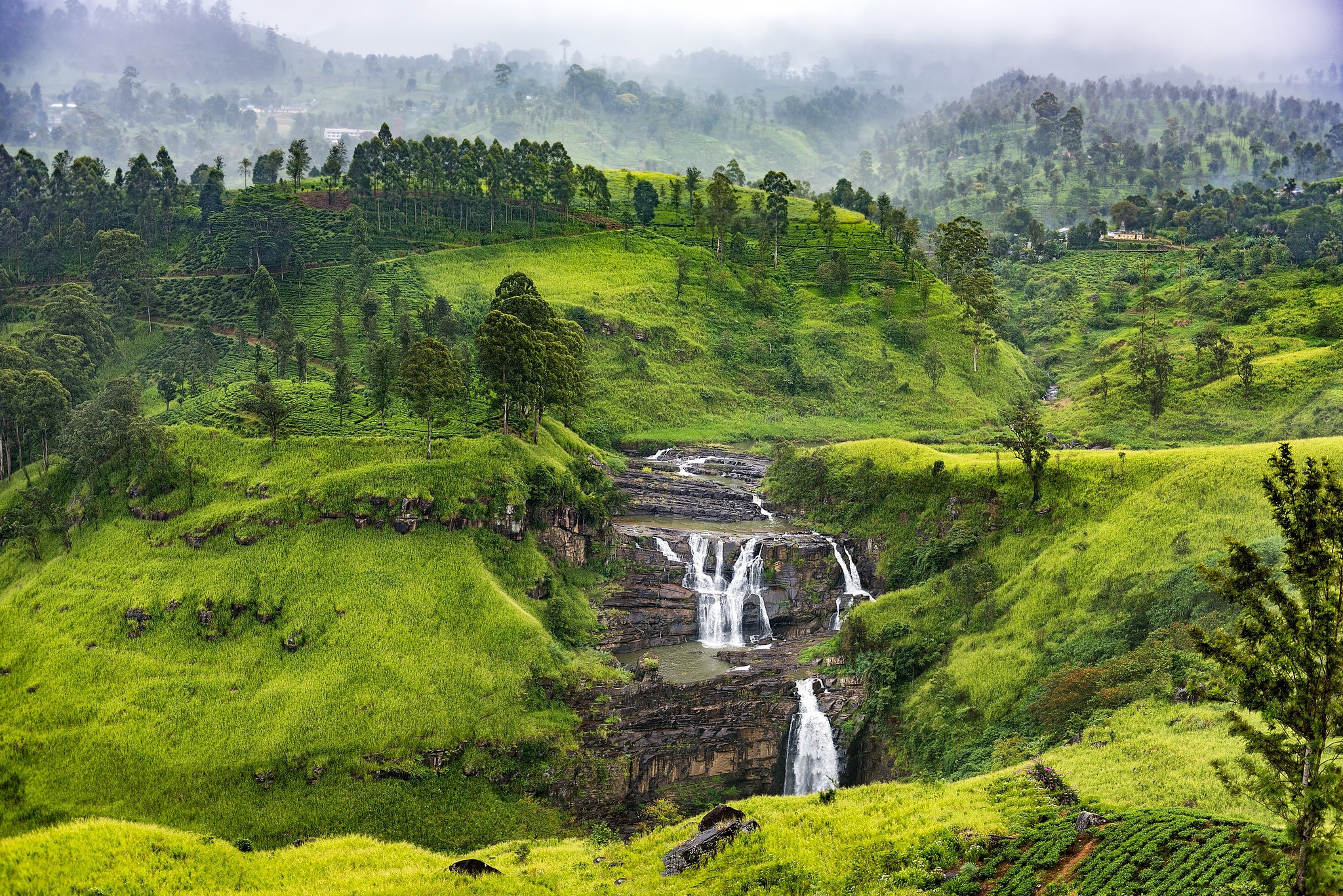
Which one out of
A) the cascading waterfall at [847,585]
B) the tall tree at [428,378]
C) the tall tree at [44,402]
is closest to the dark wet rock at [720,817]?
the cascading waterfall at [847,585]

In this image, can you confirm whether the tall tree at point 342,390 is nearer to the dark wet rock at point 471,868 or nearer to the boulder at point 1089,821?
the dark wet rock at point 471,868

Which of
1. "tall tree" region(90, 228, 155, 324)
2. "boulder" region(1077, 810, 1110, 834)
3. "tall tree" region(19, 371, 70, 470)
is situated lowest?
"boulder" region(1077, 810, 1110, 834)

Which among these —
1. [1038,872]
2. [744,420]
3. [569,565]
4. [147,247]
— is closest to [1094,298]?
[744,420]

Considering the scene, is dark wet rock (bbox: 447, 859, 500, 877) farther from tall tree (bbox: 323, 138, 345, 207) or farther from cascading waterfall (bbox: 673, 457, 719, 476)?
tall tree (bbox: 323, 138, 345, 207)

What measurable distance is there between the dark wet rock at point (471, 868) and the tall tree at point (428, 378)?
35837mm

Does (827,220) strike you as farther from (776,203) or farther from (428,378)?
(428,378)

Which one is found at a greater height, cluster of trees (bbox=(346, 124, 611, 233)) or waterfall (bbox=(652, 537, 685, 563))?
cluster of trees (bbox=(346, 124, 611, 233))

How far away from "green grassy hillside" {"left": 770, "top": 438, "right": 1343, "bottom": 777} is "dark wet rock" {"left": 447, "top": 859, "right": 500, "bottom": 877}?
2428cm

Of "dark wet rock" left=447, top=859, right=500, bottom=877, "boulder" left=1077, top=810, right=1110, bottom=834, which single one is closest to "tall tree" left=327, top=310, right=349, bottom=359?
"dark wet rock" left=447, top=859, right=500, bottom=877

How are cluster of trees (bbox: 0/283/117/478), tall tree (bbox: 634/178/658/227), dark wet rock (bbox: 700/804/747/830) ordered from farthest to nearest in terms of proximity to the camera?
tall tree (bbox: 634/178/658/227) < cluster of trees (bbox: 0/283/117/478) < dark wet rock (bbox: 700/804/747/830)

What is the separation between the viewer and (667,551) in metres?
70.8

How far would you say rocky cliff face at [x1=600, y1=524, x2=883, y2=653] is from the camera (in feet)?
213

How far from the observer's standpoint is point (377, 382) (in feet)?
239

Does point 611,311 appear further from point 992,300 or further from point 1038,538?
point 1038,538
